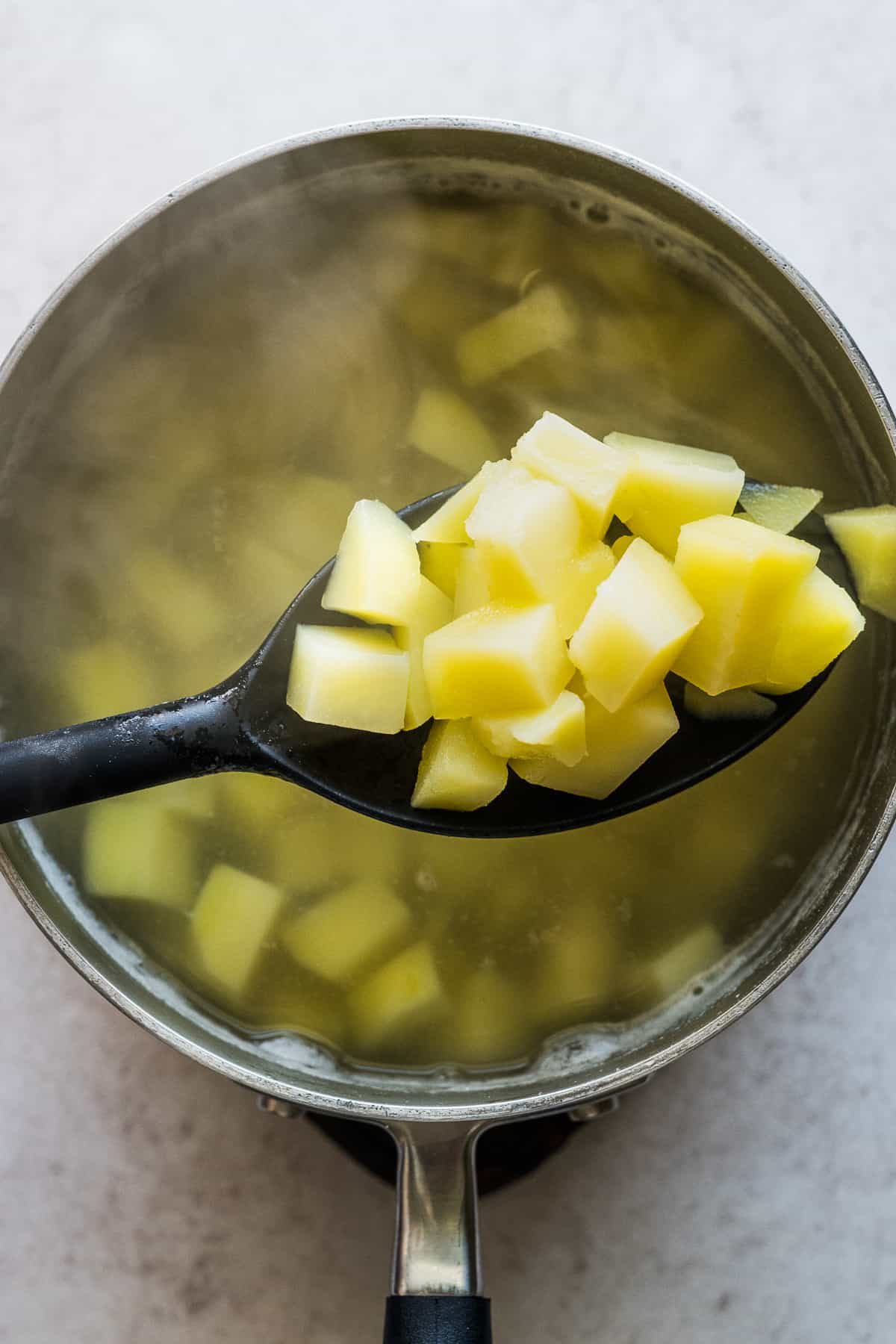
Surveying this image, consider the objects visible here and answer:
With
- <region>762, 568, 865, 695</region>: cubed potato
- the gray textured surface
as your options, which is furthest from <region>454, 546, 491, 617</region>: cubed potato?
the gray textured surface

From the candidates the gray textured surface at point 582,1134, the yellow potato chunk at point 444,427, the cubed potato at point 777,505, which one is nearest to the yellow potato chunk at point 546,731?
the cubed potato at point 777,505

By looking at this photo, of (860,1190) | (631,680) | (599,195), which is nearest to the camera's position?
(631,680)

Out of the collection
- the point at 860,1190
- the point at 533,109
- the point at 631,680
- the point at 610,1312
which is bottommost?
the point at 610,1312

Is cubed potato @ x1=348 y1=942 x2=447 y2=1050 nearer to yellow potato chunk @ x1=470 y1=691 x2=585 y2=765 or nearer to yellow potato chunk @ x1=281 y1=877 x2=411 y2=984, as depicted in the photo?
yellow potato chunk @ x1=281 y1=877 x2=411 y2=984

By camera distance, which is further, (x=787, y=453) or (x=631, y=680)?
(x=787, y=453)

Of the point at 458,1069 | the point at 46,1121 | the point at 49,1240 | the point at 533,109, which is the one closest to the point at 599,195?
the point at 533,109

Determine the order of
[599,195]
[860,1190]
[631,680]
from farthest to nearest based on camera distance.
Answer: [860,1190]
[599,195]
[631,680]

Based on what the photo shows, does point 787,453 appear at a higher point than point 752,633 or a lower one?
higher

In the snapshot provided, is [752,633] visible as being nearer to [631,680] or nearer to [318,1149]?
[631,680]
